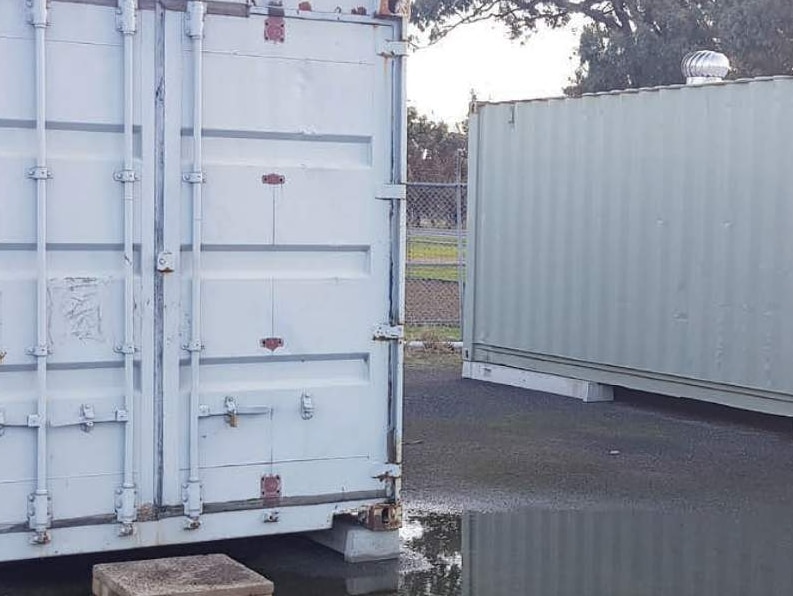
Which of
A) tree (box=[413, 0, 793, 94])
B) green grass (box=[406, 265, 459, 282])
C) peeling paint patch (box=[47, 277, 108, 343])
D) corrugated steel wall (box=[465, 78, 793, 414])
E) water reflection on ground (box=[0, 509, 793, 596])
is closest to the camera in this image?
peeling paint patch (box=[47, 277, 108, 343])

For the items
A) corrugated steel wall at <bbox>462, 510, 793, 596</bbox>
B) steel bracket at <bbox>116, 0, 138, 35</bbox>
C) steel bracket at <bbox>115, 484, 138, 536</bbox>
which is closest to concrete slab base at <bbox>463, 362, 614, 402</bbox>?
corrugated steel wall at <bbox>462, 510, 793, 596</bbox>

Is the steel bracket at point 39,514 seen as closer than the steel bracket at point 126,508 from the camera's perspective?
Yes

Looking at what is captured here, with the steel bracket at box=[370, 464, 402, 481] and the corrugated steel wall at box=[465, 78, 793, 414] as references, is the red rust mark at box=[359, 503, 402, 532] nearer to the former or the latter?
the steel bracket at box=[370, 464, 402, 481]

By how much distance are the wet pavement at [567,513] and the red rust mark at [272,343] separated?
1.11 meters

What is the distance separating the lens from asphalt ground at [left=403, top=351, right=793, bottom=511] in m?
8.33

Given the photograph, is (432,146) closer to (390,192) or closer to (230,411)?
(390,192)

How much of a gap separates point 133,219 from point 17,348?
30.1 inches

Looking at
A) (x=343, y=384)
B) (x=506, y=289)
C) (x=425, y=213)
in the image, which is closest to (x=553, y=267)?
(x=506, y=289)

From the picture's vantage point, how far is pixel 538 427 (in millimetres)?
10750

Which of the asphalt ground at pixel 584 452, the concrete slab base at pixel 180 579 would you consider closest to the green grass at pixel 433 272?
the asphalt ground at pixel 584 452

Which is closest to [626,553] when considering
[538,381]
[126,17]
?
[126,17]

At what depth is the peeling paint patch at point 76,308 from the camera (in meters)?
5.92

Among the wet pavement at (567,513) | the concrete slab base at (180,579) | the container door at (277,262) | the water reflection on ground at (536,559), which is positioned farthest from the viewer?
the wet pavement at (567,513)

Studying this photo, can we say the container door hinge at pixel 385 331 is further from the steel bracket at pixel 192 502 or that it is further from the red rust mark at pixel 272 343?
the steel bracket at pixel 192 502
